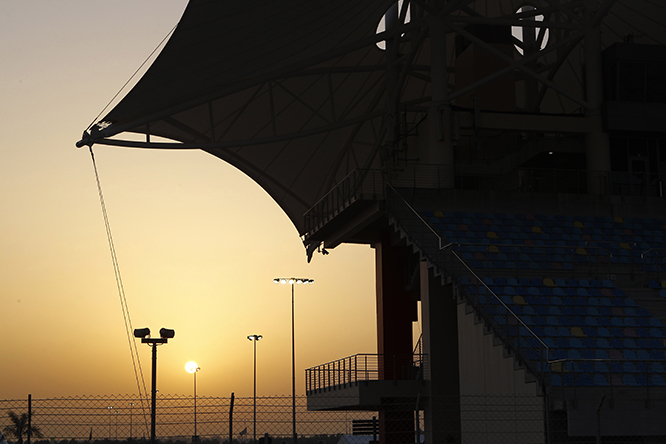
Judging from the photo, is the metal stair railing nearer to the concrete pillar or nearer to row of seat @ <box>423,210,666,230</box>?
row of seat @ <box>423,210,666,230</box>

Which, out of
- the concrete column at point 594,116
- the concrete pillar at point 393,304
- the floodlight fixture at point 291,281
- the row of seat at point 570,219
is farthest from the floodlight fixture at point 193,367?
the concrete column at point 594,116

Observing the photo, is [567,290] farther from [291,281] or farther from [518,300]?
[291,281]

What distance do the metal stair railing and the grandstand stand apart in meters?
0.08

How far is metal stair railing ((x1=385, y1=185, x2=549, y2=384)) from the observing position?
19.9 metres

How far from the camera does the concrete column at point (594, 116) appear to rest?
3300 cm

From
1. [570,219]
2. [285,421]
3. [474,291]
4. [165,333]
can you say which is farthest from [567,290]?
[285,421]

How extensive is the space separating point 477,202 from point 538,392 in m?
13.8

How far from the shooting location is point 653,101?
3441cm

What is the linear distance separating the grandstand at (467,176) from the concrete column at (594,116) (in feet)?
0.25

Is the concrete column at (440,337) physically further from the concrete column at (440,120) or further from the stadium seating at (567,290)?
the concrete column at (440,120)

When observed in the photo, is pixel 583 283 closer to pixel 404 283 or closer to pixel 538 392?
pixel 538 392

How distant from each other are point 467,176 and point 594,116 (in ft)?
17.6

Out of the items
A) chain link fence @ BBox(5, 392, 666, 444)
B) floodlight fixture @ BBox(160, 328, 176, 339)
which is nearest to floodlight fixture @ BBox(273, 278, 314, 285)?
chain link fence @ BBox(5, 392, 666, 444)

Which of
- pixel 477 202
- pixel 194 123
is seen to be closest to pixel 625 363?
pixel 477 202
